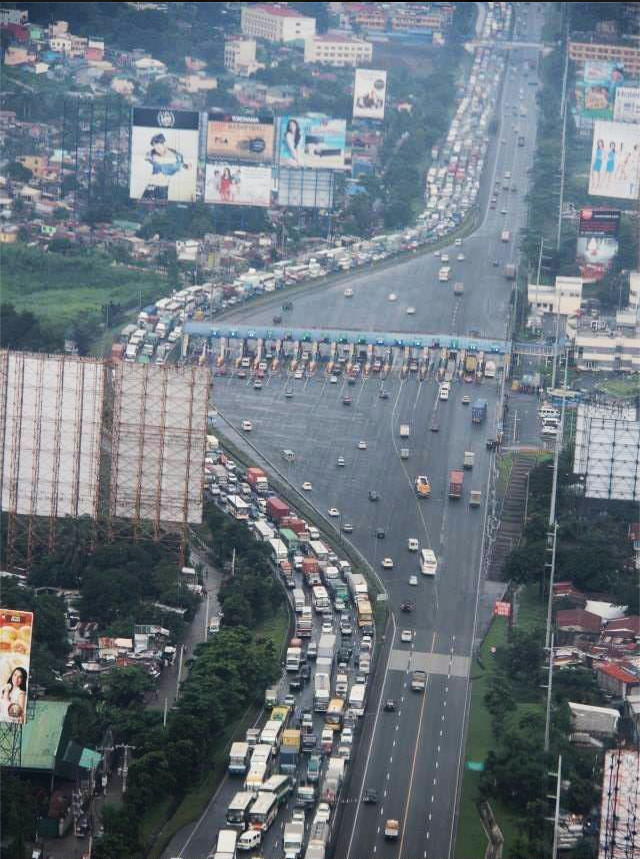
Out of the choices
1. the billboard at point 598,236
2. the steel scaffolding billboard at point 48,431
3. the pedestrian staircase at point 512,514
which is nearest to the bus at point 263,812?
the pedestrian staircase at point 512,514

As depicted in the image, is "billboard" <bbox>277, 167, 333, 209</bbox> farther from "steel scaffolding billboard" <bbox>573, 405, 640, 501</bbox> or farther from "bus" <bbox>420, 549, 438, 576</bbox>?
"bus" <bbox>420, 549, 438, 576</bbox>

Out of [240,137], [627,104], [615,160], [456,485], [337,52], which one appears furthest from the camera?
[337,52]

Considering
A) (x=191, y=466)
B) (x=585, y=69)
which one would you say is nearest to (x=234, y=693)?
(x=191, y=466)

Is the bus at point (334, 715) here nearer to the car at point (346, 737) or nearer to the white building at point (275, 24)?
the car at point (346, 737)

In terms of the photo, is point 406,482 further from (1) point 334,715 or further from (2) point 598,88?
(2) point 598,88

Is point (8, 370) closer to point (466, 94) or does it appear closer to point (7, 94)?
point (7, 94)

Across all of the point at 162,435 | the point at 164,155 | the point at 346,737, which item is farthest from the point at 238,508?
the point at 164,155
